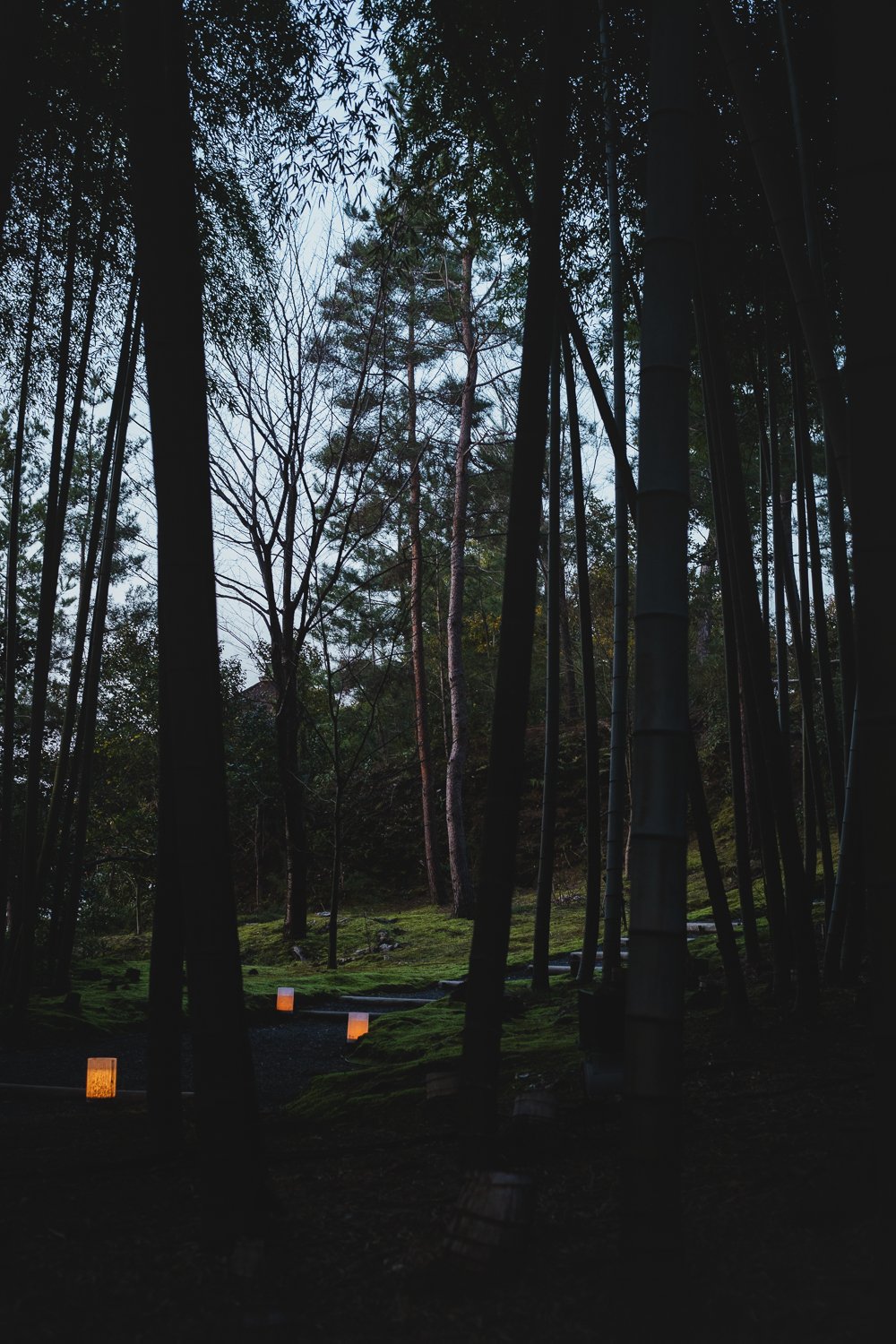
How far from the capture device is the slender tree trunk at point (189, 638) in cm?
177

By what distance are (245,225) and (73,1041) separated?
408 cm

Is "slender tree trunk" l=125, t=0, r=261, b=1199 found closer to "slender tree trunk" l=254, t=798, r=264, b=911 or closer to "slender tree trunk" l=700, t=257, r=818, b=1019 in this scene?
→ "slender tree trunk" l=700, t=257, r=818, b=1019

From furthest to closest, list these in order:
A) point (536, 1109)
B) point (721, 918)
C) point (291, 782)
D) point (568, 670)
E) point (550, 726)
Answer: point (568, 670) < point (291, 782) < point (550, 726) < point (721, 918) < point (536, 1109)

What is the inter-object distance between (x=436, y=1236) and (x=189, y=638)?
1.15 meters

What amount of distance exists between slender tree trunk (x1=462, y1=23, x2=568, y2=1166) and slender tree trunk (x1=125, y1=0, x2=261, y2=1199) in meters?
0.48

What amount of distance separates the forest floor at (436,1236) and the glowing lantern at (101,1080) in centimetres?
81

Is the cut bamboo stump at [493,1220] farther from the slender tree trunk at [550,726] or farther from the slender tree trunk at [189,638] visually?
the slender tree trunk at [550,726]

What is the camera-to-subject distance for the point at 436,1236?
5.67 feet

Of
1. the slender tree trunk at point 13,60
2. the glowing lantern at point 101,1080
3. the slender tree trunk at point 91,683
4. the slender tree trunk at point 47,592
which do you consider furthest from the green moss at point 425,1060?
the slender tree trunk at point 13,60

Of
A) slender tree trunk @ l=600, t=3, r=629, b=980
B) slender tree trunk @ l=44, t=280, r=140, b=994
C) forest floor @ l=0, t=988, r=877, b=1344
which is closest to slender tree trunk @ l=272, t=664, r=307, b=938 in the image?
slender tree trunk @ l=44, t=280, r=140, b=994

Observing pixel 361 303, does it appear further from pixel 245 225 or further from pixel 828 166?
pixel 828 166

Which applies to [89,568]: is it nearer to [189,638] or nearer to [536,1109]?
[189,638]

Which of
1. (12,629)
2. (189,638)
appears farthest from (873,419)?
(12,629)

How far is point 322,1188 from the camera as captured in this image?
2.09 metres
